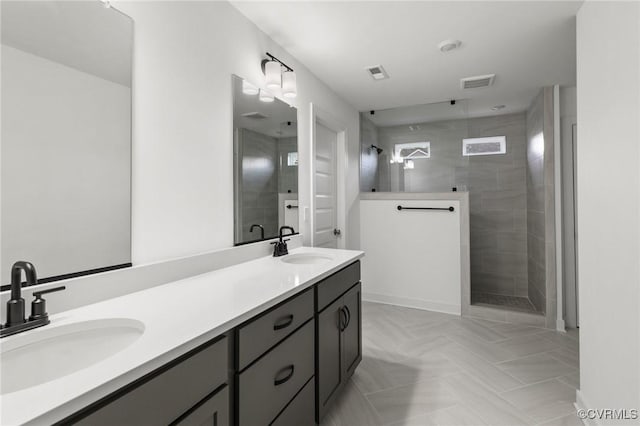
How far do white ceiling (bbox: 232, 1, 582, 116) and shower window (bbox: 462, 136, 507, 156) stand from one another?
0.92 metres

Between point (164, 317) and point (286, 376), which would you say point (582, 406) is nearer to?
point (286, 376)

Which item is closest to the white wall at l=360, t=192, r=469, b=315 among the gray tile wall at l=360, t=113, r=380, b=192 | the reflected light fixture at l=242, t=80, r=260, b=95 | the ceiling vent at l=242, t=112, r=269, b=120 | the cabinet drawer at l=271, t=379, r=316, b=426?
the gray tile wall at l=360, t=113, r=380, b=192

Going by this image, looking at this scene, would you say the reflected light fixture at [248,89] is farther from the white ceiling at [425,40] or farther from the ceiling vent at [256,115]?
the white ceiling at [425,40]

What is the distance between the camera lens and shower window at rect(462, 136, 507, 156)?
4184 millimetres

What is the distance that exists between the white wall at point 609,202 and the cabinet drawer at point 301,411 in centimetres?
134

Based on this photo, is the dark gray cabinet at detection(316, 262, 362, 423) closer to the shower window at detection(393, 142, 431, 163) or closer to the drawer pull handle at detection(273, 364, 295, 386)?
the drawer pull handle at detection(273, 364, 295, 386)

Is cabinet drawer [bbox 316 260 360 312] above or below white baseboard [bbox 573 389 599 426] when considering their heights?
above

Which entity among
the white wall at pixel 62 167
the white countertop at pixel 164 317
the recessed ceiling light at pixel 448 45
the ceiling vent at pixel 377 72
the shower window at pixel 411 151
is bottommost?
the white countertop at pixel 164 317

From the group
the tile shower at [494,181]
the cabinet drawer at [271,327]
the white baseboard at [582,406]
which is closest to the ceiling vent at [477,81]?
the tile shower at [494,181]

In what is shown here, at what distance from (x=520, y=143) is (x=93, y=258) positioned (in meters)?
4.65

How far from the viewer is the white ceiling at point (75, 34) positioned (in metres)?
0.97

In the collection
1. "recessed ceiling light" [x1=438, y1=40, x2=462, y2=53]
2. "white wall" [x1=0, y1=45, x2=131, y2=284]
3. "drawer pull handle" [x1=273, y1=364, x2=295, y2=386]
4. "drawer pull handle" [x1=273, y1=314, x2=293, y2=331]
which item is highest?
"recessed ceiling light" [x1=438, y1=40, x2=462, y2=53]

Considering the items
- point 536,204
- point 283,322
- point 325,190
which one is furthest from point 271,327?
point 536,204

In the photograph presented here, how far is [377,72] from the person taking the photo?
9.31 feet
